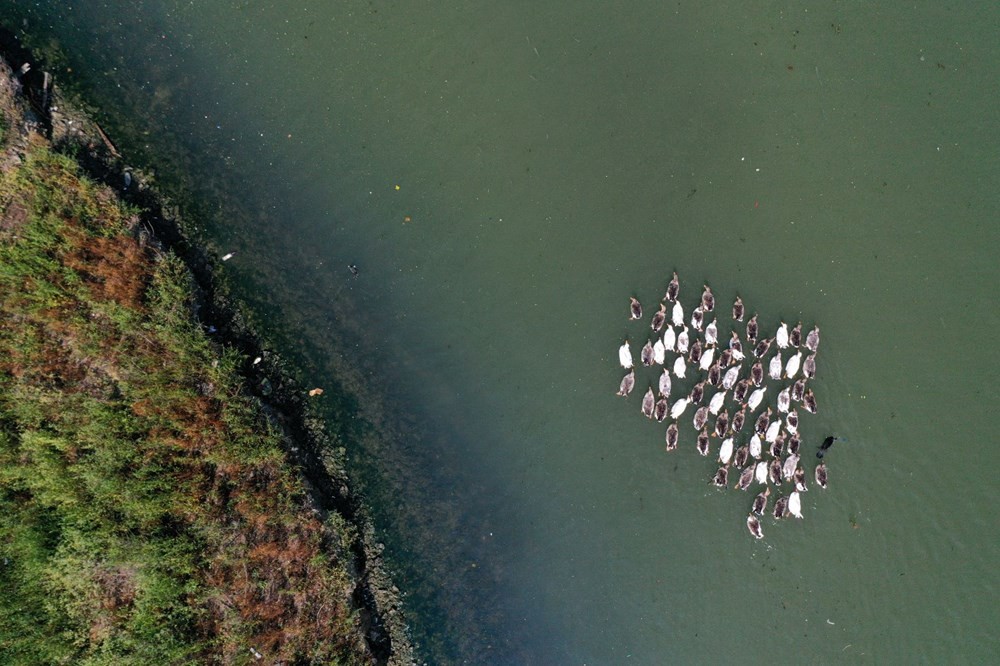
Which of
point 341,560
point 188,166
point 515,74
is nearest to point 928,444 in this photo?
point 515,74

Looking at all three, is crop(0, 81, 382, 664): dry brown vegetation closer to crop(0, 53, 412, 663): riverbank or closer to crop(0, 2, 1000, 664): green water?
crop(0, 53, 412, 663): riverbank

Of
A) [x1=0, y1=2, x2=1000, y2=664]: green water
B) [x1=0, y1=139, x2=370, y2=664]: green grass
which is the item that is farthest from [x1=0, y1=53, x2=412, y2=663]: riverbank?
[x1=0, y1=2, x2=1000, y2=664]: green water

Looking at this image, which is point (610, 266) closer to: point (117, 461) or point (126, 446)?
point (126, 446)

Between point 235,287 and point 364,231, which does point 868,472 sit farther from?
point 235,287

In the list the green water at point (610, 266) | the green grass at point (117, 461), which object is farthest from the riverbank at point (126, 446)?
the green water at point (610, 266)

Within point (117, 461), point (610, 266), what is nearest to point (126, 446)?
point (117, 461)

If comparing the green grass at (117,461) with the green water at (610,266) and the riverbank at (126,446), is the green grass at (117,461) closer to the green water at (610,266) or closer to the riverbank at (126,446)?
the riverbank at (126,446)
